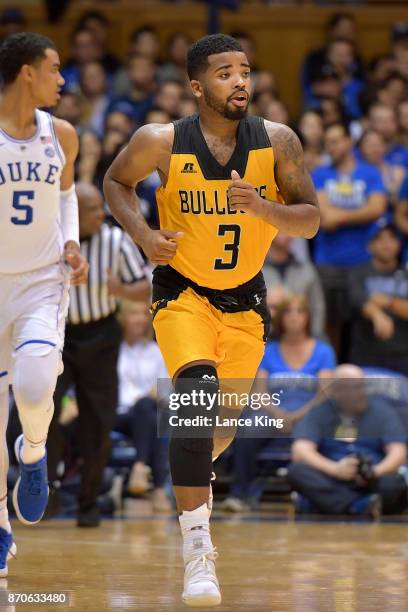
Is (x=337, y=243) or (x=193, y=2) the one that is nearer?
(x=337, y=243)

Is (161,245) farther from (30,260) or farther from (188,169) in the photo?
(30,260)

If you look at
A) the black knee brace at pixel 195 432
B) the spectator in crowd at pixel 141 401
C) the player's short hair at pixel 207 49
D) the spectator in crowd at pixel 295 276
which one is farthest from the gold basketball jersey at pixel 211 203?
the spectator in crowd at pixel 295 276

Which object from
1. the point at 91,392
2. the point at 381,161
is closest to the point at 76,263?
the point at 91,392

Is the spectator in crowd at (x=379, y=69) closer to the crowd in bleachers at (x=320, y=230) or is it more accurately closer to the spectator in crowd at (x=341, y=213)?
the crowd in bleachers at (x=320, y=230)

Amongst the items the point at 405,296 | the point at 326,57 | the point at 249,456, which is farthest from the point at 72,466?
the point at 326,57

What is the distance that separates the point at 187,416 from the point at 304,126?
6.98 meters

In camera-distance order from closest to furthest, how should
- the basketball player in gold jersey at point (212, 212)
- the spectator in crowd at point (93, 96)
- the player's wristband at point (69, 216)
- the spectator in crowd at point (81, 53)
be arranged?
the basketball player in gold jersey at point (212, 212) → the player's wristband at point (69, 216) → the spectator in crowd at point (93, 96) → the spectator in crowd at point (81, 53)

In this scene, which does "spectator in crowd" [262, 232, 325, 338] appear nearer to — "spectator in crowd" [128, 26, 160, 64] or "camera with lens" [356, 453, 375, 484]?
"camera with lens" [356, 453, 375, 484]

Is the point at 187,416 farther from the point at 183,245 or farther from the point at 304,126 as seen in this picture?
the point at 304,126

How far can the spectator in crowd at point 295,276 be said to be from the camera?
9953mm

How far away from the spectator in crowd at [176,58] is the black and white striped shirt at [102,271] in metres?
4.84

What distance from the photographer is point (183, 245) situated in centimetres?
503

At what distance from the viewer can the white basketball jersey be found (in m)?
5.25

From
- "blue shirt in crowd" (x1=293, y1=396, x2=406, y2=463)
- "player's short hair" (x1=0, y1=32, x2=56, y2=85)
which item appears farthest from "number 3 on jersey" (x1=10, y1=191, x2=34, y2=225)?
"blue shirt in crowd" (x1=293, y1=396, x2=406, y2=463)
